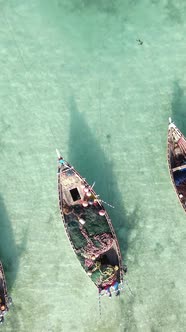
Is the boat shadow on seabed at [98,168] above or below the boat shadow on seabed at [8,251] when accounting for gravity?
above

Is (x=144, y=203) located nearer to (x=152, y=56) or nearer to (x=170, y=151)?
(x=170, y=151)

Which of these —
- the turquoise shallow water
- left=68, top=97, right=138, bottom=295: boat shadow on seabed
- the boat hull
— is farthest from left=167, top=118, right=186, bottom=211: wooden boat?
the boat hull

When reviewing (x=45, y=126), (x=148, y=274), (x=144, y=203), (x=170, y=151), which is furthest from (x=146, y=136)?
(x=148, y=274)

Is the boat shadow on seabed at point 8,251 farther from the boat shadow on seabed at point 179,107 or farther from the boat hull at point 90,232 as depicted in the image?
the boat shadow on seabed at point 179,107

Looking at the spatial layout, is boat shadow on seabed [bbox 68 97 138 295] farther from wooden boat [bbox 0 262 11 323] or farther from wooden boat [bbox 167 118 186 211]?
wooden boat [bbox 0 262 11 323]

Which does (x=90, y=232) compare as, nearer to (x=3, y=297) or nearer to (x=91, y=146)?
(x=91, y=146)

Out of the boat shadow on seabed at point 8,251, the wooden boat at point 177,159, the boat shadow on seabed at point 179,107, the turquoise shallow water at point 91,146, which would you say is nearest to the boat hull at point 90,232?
the turquoise shallow water at point 91,146

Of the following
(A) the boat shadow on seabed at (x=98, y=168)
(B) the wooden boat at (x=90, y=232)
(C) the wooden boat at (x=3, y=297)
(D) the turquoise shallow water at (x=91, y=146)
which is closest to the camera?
(B) the wooden boat at (x=90, y=232)
